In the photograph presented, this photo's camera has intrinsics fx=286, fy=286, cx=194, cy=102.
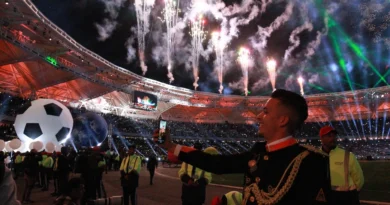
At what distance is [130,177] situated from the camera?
806cm

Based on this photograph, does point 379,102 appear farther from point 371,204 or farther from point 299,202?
point 299,202

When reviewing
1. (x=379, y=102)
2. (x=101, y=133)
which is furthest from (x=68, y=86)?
(x=379, y=102)

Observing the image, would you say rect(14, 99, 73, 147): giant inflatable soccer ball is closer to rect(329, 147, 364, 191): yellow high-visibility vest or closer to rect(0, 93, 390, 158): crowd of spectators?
rect(329, 147, 364, 191): yellow high-visibility vest

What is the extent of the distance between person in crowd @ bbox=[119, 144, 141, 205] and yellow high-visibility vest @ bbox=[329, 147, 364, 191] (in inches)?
226

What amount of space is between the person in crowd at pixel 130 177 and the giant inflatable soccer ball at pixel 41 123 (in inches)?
385

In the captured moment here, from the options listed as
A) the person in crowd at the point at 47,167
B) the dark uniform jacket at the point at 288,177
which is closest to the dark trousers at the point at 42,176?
the person in crowd at the point at 47,167

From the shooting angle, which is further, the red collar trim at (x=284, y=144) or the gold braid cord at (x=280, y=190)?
the red collar trim at (x=284, y=144)

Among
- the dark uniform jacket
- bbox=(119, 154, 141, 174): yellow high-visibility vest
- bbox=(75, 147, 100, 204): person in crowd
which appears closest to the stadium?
bbox=(75, 147, 100, 204): person in crowd

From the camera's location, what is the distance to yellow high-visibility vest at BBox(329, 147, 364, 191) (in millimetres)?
3744

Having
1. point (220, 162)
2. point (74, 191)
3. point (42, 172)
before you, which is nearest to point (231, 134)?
point (42, 172)

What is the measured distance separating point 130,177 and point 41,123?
10598 mm

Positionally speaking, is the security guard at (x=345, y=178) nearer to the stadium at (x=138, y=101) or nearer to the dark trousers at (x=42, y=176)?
the stadium at (x=138, y=101)

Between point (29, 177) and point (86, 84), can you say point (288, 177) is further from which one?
point (86, 84)

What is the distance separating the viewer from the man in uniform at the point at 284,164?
5.64 feet
